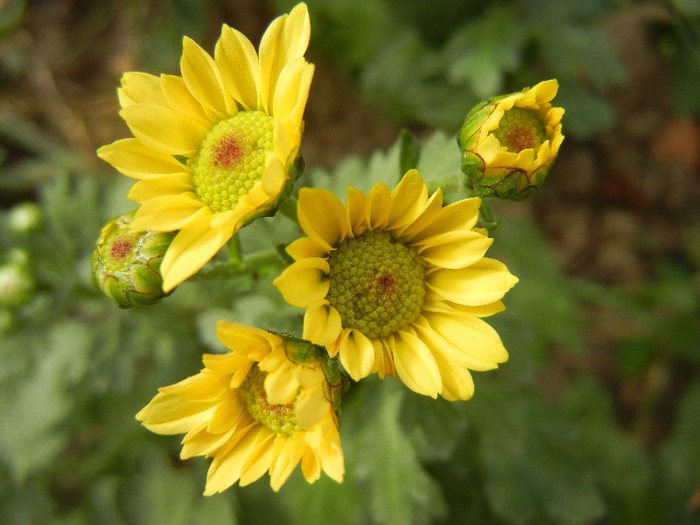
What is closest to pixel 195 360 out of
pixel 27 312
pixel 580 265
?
pixel 27 312

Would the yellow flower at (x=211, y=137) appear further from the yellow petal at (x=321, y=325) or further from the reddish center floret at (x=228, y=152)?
the yellow petal at (x=321, y=325)

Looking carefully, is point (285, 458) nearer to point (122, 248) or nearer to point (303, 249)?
point (303, 249)

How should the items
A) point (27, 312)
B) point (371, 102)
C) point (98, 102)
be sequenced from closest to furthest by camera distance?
point (27, 312)
point (371, 102)
point (98, 102)

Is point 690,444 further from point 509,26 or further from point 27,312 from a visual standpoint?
point 27,312

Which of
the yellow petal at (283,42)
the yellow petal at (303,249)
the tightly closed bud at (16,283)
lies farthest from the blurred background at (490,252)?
the yellow petal at (283,42)

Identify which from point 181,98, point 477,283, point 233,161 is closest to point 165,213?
point 233,161

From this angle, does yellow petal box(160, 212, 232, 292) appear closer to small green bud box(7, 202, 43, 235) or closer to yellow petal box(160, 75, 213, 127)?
yellow petal box(160, 75, 213, 127)

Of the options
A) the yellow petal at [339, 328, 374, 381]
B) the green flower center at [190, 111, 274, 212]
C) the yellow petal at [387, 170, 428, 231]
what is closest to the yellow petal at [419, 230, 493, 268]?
the yellow petal at [387, 170, 428, 231]
